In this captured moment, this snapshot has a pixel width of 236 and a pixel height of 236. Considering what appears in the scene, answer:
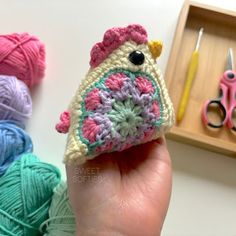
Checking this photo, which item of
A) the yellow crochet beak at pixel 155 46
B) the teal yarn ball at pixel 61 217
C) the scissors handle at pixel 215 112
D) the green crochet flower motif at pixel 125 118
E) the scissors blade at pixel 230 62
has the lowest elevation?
the teal yarn ball at pixel 61 217

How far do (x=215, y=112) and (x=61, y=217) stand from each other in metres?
0.29

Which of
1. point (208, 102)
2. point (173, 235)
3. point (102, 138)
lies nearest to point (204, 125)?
point (208, 102)

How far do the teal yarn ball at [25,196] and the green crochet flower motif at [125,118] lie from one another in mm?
202

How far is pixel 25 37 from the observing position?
0.69 m

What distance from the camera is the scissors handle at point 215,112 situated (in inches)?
27.4

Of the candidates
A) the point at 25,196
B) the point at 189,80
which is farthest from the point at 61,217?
the point at 189,80

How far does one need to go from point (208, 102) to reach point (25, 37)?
0.99 feet

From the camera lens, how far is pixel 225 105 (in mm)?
702

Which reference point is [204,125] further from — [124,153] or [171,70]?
[124,153]

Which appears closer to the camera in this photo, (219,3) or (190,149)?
(190,149)

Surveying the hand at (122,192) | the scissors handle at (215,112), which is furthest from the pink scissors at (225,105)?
the hand at (122,192)

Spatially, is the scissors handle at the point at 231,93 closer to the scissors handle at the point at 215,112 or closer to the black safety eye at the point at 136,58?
the scissors handle at the point at 215,112

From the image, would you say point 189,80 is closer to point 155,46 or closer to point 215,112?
point 215,112

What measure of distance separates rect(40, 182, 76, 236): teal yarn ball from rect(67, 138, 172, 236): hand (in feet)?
0.20
